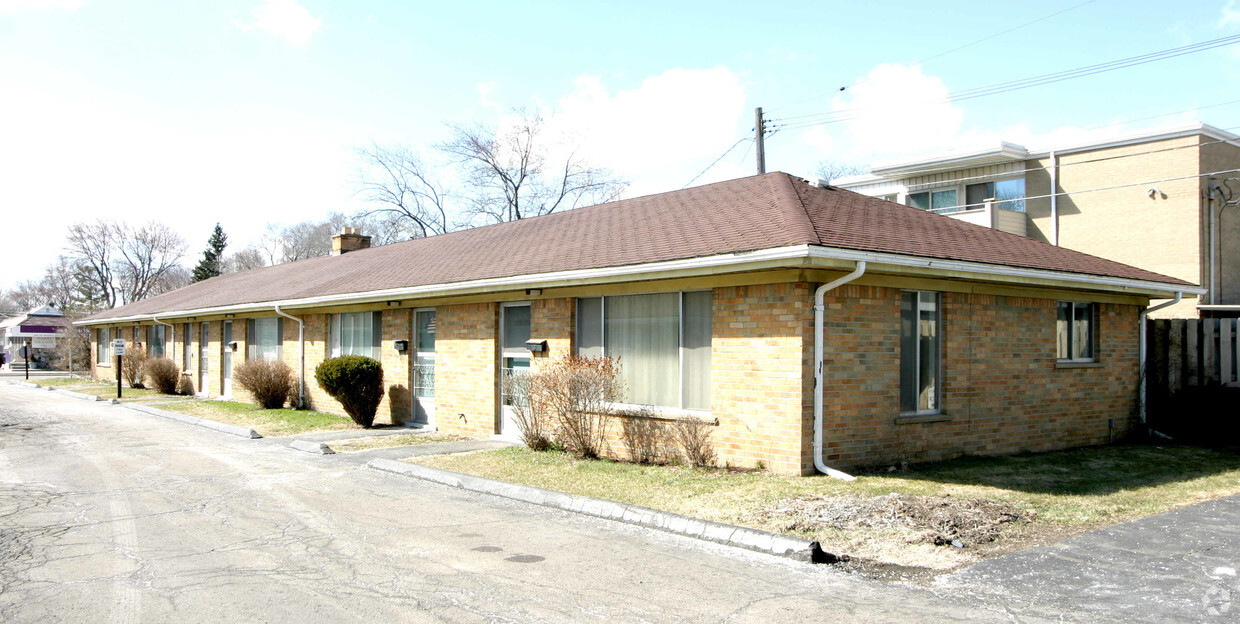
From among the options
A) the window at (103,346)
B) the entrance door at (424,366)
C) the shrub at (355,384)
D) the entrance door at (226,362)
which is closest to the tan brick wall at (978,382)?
the entrance door at (424,366)

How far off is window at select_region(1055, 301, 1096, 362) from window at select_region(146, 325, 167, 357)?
27494 millimetres

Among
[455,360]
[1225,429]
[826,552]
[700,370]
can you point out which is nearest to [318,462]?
[455,360]

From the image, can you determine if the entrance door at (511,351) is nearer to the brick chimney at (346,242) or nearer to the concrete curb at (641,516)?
the concrete curb at (641,516)

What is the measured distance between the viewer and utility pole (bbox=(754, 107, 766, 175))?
87.3 feet

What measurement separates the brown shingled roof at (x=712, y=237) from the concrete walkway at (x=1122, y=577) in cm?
373

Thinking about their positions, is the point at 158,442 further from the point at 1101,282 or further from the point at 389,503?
the point at 1101,282

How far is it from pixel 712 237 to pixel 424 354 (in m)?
7.44

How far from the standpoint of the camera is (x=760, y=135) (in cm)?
2673

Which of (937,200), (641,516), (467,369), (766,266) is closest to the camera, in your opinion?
(641,516)

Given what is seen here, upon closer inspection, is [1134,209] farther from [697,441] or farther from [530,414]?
[530,414]

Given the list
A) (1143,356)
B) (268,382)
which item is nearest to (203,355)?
(268,382)

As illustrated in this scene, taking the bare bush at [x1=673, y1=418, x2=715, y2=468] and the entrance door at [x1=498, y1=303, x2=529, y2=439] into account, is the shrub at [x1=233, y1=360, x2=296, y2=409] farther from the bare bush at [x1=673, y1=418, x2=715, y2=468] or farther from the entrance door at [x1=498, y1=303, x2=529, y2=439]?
the bare bush at [x1=673, y1=418, x2=715, y2=468]

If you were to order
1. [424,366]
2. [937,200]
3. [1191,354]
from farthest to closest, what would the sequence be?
[937,200] < [424,366] < [1191,354]

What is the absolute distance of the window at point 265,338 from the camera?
70.6 feet
